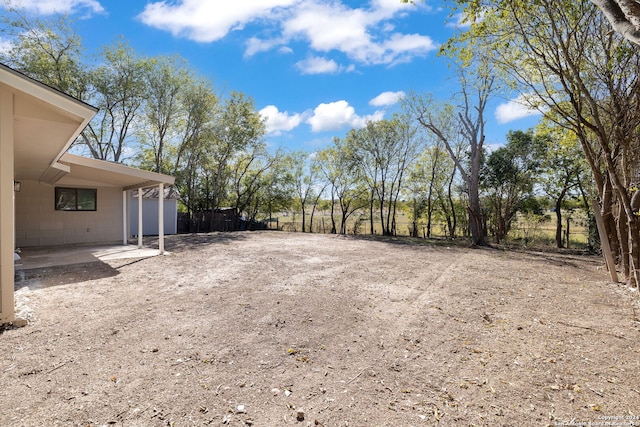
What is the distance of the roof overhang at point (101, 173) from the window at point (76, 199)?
0.79 ft

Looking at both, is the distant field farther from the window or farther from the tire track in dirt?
the window

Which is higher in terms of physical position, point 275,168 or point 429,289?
point 275,168

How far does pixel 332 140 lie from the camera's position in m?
18.3

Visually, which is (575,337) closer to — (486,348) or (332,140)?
(486,348)

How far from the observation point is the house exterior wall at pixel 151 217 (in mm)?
13723

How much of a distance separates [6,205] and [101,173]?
504 cm

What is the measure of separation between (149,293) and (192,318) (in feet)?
4.78

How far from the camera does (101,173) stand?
757 cm

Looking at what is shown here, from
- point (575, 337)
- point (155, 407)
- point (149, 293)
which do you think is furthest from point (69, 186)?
point (575, 337)

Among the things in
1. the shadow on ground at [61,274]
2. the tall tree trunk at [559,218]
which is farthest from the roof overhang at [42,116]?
the tall tree trunk at [559,218]

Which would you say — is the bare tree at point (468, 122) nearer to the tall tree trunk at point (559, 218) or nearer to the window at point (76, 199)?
the tall tree trunk at point (559, 218)

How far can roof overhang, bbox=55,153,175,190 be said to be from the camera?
6.47 m

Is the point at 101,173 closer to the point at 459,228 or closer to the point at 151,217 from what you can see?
the point at 151,217

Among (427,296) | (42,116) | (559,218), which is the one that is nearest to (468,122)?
(559,218)
